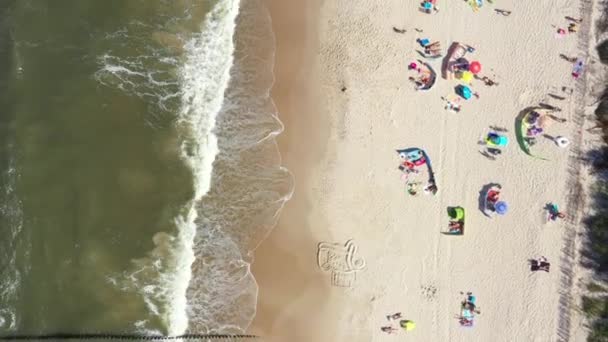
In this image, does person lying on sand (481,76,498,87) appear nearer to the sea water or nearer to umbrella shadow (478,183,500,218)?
umbrella shadow (478,183,500,218)

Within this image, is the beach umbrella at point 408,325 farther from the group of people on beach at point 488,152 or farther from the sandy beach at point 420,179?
the sandy beach at point 420,179

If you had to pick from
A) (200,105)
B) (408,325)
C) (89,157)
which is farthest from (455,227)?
(89,157)

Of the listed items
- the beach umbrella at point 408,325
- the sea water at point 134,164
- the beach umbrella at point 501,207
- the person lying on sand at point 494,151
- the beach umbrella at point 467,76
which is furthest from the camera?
the beach umbrella at point 467,76

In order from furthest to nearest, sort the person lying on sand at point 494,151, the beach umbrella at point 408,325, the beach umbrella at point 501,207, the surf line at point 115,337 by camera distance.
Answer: the person lying on sand at point 494,151 → the beach umbrella at point 501,207 → the beach umbrella at point 408,325 → the surf line at point 115,337

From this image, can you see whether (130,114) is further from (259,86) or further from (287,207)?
(287,207)

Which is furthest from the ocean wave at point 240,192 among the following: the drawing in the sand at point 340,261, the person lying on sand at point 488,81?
the person lying on sand at point 488,81

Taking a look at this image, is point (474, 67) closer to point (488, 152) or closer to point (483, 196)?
point (488, 152)

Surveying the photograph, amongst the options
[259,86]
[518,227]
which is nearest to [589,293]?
[518,227]
